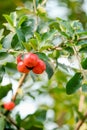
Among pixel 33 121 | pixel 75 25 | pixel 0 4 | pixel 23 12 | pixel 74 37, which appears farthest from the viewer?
pixel 0 4

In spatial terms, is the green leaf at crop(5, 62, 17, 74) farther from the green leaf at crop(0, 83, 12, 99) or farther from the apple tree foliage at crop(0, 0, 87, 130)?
the green leaf at crop(0, 83, 12, 99)

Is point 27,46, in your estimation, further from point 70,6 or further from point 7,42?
point 70,6

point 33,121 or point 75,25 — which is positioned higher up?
point 75,25

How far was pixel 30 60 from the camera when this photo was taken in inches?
55.2

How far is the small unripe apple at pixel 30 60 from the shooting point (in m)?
1.40

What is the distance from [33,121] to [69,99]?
838mm

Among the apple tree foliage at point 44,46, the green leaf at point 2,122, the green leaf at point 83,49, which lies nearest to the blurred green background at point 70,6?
the apple tree foliage at point 44,46

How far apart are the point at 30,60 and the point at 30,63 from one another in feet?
0.14

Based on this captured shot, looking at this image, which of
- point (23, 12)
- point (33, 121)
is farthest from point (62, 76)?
point (23, 12)

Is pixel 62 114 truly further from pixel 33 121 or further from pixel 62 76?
pixel 33 121

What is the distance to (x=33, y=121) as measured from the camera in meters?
1.96

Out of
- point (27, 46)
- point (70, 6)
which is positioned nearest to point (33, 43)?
point (27, 46)

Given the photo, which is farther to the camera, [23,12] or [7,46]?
[23,12]

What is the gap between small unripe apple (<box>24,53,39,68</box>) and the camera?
4.60ft
